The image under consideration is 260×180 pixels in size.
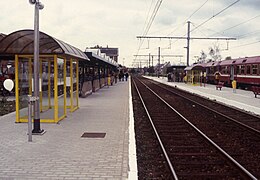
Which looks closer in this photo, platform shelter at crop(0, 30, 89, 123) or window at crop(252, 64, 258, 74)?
platform shelter at crop(0, 30, 89, 123)

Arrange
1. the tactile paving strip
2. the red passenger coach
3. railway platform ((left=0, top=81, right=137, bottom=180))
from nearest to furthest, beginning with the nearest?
1. railway platform ((left=0, top=81, right=137, bottom=180))
2. the tactile paving strip
3. the red passenger coach

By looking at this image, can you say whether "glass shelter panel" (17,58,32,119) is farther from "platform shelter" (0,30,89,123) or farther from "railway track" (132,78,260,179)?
"railway track" (132,78,260,179)

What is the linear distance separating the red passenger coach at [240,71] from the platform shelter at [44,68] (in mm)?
18877

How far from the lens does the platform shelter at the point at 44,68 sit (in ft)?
33.6

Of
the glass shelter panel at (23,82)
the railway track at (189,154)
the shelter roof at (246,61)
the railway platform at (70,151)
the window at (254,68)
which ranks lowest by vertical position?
the railway track at (189,154)

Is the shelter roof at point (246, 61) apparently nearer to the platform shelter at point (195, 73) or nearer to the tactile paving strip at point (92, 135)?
the platform shelter at point (195, 73)

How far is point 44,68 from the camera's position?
12.8 m

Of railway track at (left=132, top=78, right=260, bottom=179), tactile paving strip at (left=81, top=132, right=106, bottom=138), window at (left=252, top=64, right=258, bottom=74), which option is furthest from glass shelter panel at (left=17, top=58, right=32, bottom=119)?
window at (left=252, top=64, right=258, bottom=74)

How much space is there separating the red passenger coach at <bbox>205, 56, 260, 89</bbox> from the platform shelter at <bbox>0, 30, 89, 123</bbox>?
743 inches

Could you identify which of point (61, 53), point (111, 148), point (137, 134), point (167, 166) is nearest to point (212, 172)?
point (167, 166)

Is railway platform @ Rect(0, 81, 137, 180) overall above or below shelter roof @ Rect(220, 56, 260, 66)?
below

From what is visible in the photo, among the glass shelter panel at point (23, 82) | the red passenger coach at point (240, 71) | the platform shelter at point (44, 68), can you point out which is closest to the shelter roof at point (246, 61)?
the red passenger coach at point (240, 71)

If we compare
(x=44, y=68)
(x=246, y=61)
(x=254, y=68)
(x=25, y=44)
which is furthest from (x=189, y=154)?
(x=246, y=61)

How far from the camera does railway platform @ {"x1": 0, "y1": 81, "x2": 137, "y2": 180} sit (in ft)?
18.6
